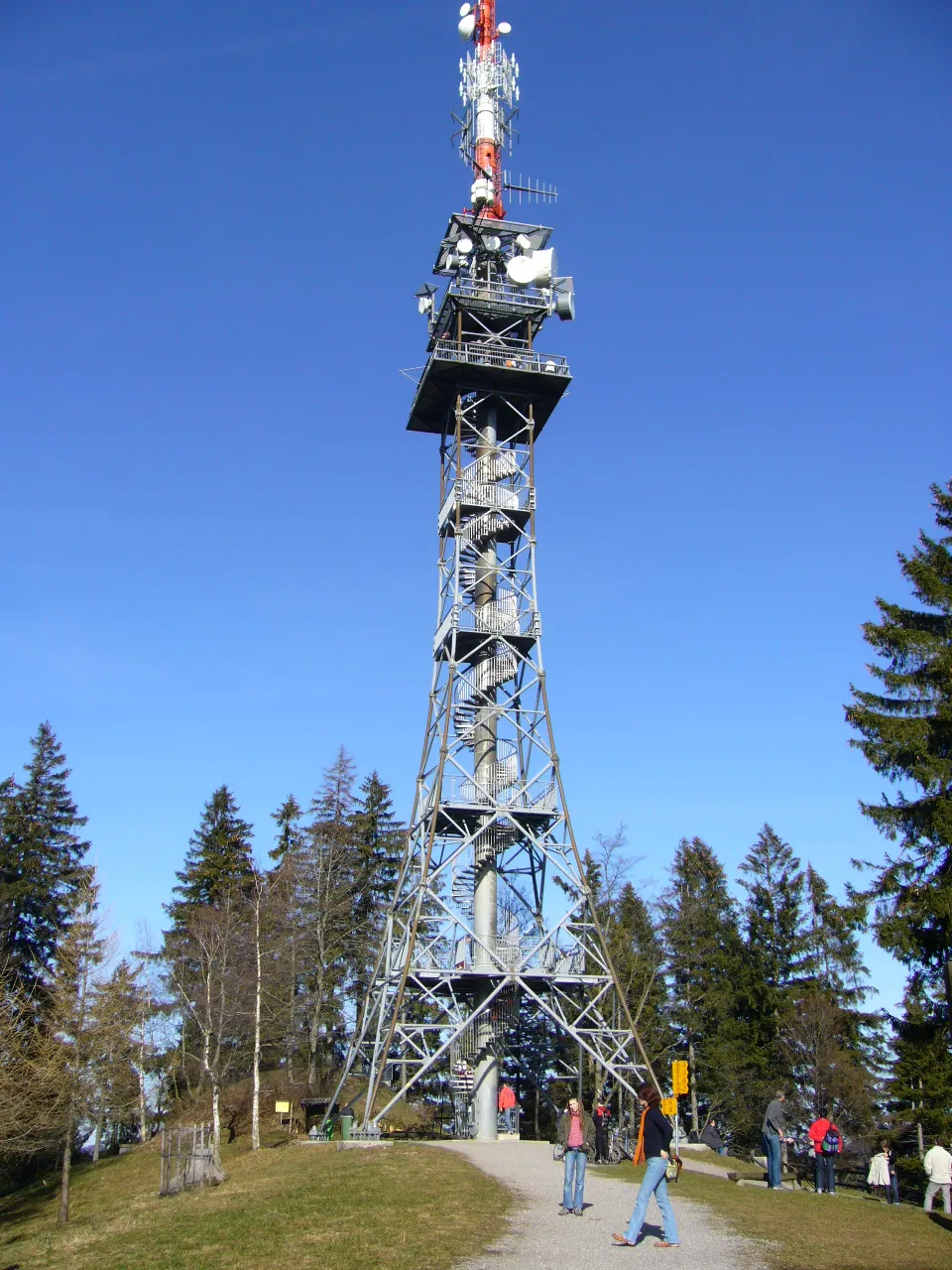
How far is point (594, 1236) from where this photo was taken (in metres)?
12.6

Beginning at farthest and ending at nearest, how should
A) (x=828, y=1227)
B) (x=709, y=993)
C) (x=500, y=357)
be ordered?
(x=709, y=993), (x=500, y=357), (x=828, y=1227)

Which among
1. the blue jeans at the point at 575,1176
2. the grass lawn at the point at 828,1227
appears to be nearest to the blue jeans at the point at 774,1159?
the grass lawn at the point at 828,1227

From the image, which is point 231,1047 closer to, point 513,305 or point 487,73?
point 513,305

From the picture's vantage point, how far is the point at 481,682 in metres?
31.9

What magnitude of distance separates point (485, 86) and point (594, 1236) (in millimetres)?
36301

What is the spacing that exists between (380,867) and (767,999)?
17114 millimetres

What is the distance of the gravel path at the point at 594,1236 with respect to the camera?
36.6ft

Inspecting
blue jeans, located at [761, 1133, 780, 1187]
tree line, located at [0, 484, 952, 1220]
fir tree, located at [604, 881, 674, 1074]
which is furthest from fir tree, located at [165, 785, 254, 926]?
blue jeans, located at [761, 1133, 780, 1187]

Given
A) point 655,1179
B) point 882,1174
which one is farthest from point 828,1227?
point 882,1174

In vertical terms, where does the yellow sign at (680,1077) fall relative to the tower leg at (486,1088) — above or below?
above

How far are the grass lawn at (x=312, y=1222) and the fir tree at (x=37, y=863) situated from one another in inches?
823

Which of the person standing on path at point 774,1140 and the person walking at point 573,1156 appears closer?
the person walking at point 573,1156

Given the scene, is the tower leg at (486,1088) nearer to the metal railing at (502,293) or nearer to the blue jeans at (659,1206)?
the blue jeans at (659,1206)

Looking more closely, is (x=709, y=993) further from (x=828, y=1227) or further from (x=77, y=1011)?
(x=828, y=1227)
